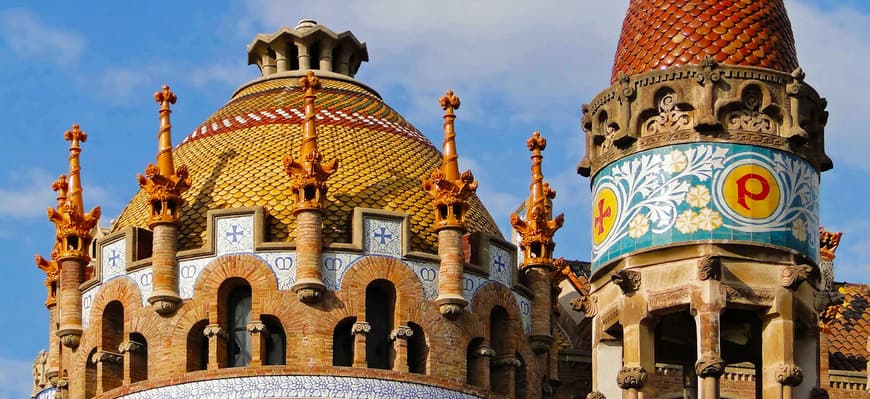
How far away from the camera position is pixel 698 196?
30.6 metres

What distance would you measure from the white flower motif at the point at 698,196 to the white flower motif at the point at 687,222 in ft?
0.39

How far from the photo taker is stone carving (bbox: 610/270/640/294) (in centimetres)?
3045

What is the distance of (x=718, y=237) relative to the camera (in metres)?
30.2

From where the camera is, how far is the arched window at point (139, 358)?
4196cm

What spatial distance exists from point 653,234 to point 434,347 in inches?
459

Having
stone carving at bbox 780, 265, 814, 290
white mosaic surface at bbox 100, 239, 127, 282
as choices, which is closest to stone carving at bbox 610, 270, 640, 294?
stone carving at bbox 780, 265, 814, 290

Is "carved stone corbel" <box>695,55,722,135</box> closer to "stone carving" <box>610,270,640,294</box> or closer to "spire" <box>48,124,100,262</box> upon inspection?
"stone carving" <box>610,270,640,294</box>

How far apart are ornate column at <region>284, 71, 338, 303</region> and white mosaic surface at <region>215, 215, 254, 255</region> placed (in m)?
0.79

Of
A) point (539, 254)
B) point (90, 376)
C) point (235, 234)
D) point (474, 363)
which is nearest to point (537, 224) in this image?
point (539, 254)

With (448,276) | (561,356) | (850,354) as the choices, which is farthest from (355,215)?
(850,354)

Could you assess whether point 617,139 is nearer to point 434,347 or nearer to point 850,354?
point 434,347

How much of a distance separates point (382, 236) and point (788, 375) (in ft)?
44.4

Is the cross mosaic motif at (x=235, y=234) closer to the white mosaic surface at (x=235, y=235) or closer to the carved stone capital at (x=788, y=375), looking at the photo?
the white mosaic surface at (x=235, y=235)

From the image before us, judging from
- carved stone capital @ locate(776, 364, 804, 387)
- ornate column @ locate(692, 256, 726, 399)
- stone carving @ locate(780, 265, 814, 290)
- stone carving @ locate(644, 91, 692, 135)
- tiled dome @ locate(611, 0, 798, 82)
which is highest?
tiled dome @ locate(611, 0, 798, 82)
